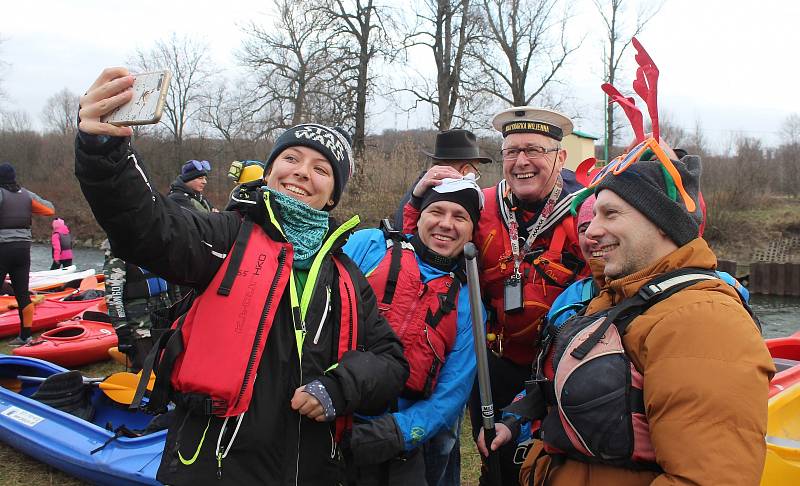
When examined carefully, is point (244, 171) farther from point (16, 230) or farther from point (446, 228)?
point (16, 230)

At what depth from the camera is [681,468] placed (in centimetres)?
134

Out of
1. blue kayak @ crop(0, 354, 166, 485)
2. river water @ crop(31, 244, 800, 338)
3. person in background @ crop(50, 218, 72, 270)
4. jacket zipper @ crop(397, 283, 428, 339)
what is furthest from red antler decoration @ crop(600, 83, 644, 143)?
person in background @ crop(50, 218, 72, 270)

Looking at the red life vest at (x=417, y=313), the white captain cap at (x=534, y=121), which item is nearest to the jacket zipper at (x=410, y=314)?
the red life vest at (x=417, y=313)

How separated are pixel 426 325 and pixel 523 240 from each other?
82 cm

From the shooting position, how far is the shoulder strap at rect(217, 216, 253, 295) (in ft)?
5.49

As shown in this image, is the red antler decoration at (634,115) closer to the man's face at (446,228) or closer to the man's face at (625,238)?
the man's face at (625,238)

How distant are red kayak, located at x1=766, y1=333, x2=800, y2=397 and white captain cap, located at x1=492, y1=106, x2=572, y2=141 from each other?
1.96 metres

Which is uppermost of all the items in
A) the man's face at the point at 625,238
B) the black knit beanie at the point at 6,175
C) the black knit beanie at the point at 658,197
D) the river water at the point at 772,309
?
the black knit beanie at the point at 6,175

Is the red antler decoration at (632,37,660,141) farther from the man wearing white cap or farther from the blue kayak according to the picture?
the blue kayak

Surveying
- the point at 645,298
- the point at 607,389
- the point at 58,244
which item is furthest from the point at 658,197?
the point at 58,244

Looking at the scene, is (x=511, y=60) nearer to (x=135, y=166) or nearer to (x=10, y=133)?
(x=135, y=166)

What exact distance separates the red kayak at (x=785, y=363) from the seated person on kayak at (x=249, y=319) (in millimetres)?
2703

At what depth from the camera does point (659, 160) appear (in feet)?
5.90

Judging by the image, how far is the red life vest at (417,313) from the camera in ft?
7.89
